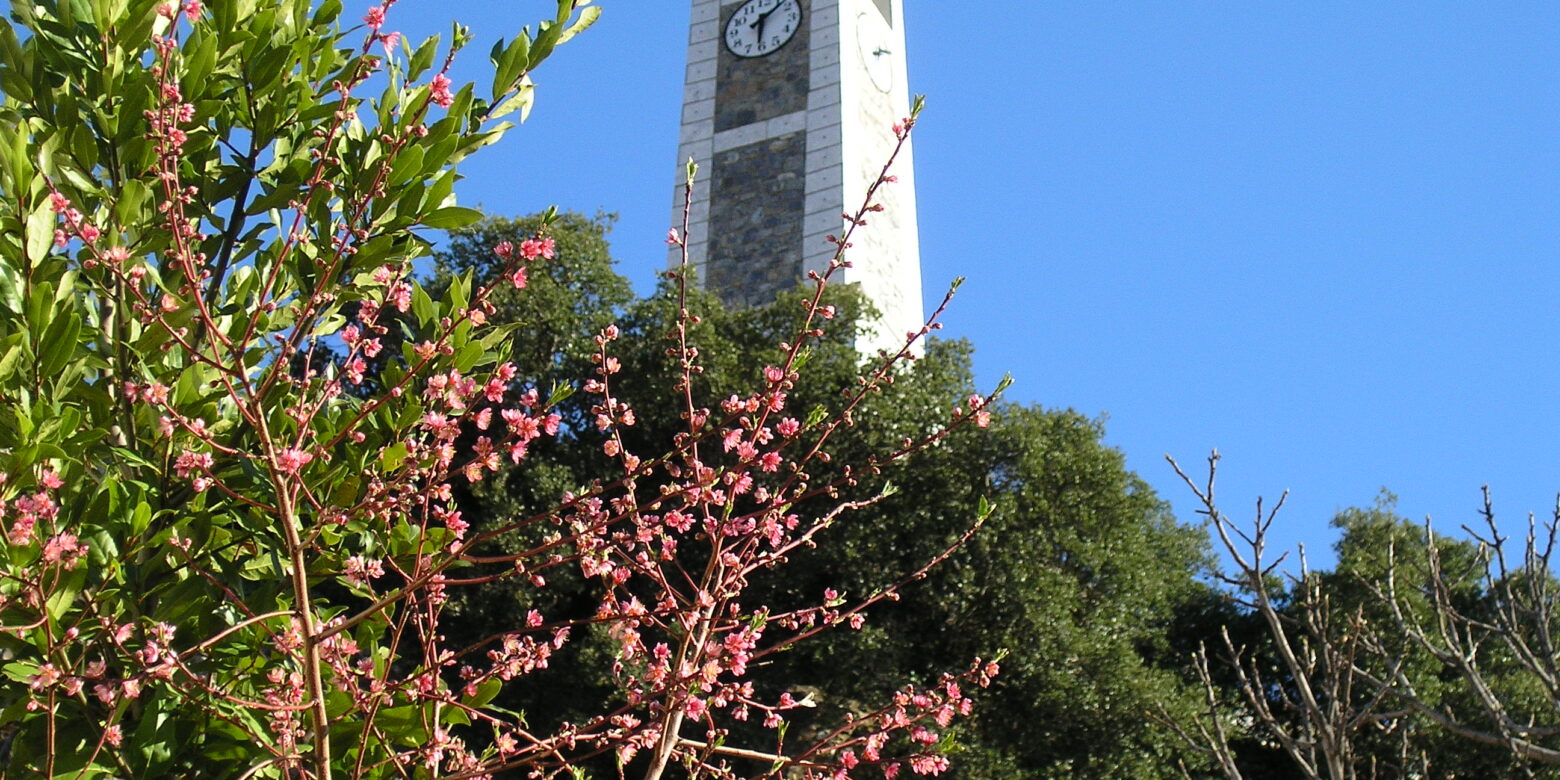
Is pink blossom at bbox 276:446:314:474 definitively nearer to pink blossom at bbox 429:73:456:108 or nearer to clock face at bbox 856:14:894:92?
pink blossom at bbox 429:73:456:108

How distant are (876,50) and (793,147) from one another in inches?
107

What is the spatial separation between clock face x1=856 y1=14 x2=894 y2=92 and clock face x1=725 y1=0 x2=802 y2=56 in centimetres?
90

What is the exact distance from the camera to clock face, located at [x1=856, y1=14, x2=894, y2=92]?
819 inches

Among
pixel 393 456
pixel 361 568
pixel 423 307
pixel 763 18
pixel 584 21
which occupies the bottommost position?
pixel 361 568

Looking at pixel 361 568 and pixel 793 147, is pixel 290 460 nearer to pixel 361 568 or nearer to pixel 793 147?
pixel 361 568

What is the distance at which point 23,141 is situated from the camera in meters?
3.08

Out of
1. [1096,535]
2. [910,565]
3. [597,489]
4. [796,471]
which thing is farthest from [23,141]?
[1096,535]

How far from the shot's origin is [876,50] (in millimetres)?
21297

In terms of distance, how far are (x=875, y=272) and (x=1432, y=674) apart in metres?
7.85

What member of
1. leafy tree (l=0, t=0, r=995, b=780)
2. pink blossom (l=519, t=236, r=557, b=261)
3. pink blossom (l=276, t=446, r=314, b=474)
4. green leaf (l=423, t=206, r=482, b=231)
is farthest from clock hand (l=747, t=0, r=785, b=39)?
pink blossom (l=276, t=446, r=314, b=474)

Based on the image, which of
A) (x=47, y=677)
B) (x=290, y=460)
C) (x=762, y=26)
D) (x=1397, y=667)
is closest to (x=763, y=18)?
(x=762, y=26)

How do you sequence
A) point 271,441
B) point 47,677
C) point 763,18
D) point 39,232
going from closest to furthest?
point 47,677 → point 271,441 → point 39,232 → point 763,18

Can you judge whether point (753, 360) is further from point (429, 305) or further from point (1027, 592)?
point (429, 305)

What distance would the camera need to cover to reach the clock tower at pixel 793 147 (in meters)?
18.5
